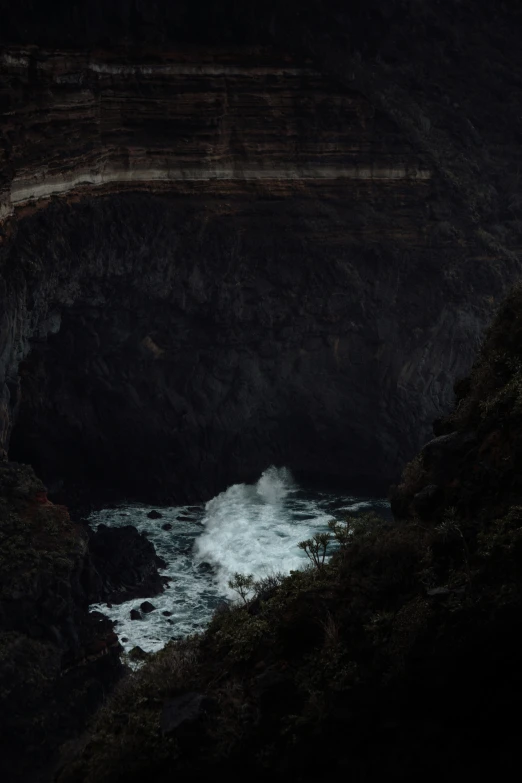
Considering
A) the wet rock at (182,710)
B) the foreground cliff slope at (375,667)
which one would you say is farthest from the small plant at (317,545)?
the wet rock at (182,710)

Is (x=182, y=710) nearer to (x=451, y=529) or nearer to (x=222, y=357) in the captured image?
(x=451, y=529)

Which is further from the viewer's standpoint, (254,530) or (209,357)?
(209,357)

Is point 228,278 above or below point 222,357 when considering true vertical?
above

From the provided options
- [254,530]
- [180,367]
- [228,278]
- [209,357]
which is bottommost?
[254,530]

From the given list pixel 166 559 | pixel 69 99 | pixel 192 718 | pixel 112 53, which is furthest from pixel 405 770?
pixel 112 53

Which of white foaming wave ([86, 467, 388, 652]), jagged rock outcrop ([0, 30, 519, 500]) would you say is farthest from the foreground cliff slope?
jagged rock outcrop ([0, 30, 519, 500])

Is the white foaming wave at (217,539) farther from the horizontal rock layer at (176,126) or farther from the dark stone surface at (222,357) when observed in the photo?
the horizontal rock layer at (176,126)

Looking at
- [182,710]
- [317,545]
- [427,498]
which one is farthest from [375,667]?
[317,545]
